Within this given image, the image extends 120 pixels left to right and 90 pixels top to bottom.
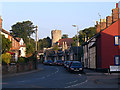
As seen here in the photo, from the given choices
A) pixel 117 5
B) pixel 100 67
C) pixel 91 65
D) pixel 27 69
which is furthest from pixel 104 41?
pixel 27 69

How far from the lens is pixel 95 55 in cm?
4309

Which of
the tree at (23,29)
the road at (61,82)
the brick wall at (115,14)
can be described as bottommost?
the road at (61,82)

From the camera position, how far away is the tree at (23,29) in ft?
356

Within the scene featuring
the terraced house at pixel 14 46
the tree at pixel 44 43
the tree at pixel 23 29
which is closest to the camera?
the terraced house at pixel 14 46

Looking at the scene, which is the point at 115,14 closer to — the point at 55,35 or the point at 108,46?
the point at 108,46

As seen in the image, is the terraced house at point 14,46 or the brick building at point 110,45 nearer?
the brick building at point 110,45

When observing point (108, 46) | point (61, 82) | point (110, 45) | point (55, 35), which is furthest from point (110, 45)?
point (55, 35)

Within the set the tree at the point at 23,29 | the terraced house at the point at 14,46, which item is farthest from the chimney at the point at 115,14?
the tree at the point at 23,29

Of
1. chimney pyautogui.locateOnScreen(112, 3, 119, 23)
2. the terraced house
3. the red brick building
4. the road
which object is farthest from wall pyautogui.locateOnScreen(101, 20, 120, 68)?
the terraced house

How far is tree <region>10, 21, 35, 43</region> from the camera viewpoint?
108512 millimetres

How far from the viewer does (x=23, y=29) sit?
363 feet

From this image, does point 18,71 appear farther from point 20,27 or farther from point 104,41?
point 20,27

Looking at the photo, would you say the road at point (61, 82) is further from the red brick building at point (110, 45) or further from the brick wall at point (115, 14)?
the brick wall at point (115, 14)

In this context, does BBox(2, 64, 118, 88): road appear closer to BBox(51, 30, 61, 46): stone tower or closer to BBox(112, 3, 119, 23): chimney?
BBox(112, 3, 119, 23): chimney
